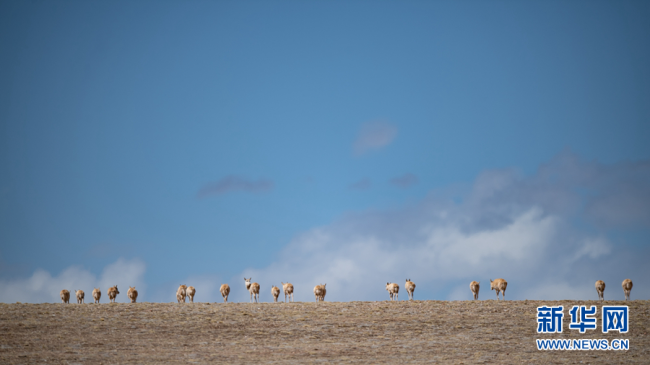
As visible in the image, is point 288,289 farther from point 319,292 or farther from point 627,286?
point 627,286

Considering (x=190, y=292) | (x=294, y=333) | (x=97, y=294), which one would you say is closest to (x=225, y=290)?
(x=190, y=292)

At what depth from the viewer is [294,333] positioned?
40.5 meters

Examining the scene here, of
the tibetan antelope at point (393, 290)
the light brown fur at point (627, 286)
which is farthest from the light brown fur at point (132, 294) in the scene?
the light brown fur at point (627, 286)

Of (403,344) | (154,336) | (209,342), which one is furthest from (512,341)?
(154,336)

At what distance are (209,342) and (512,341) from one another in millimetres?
17207

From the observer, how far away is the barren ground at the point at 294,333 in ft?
117

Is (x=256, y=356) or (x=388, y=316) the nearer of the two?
(x=256, y=356)

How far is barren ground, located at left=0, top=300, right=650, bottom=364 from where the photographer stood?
35531mm

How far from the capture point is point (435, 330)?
4125 centimetres

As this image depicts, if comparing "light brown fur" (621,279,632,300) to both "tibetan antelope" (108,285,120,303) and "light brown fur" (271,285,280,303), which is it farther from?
"tibetan antelope" (108,285,120,303)

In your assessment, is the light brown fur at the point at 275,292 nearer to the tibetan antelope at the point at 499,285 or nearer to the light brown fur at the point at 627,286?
the tibetan antelope at the point at 499,285

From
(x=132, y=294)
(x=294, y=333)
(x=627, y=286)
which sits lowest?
(x=294, y=333)

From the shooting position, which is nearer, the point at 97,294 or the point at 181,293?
the point at 181,293

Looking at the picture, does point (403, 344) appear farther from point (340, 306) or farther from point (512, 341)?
point (340, 306)
